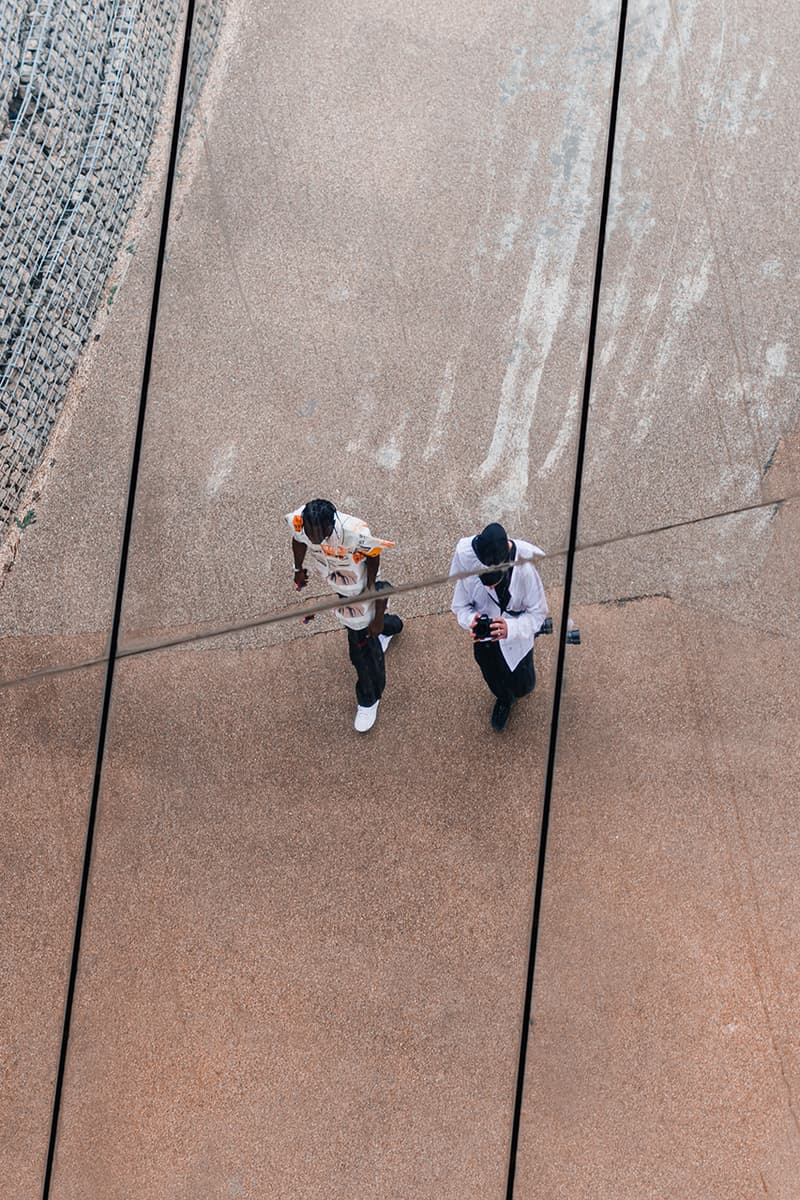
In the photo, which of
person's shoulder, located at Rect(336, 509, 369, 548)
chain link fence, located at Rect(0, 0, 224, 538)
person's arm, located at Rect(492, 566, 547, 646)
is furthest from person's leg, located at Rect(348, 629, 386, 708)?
chain link fence, located at Rect(0, 0, 224, 538)

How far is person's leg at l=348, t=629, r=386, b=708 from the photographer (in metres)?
5.06

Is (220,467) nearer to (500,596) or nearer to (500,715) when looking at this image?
(500,715)

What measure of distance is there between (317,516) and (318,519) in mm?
12

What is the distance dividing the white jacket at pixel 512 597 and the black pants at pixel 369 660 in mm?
527

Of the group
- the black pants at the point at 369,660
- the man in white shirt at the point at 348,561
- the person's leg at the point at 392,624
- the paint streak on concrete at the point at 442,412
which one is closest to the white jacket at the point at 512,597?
the man in white shirt at the point at 348,561

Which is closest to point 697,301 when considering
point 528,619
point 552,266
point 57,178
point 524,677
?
point 552,266

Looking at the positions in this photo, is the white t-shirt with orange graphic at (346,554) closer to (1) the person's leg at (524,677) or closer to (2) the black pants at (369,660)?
(2) the black pants at (369,660)

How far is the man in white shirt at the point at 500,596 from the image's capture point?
4203 millimetres

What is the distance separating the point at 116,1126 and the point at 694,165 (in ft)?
19.2

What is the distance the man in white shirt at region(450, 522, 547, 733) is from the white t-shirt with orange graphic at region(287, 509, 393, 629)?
366mm

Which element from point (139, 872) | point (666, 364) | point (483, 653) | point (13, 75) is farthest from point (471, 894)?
point (13, 75)

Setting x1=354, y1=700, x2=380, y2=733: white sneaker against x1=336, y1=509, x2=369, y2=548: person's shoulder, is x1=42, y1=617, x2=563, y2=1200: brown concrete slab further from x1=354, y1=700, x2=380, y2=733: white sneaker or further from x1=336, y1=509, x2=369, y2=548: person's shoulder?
x1=336, y1=509, x2=369, y2=548: person's shoulder

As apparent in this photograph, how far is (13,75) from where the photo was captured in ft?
19.7

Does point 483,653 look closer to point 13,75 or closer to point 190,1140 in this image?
point 190,1140
